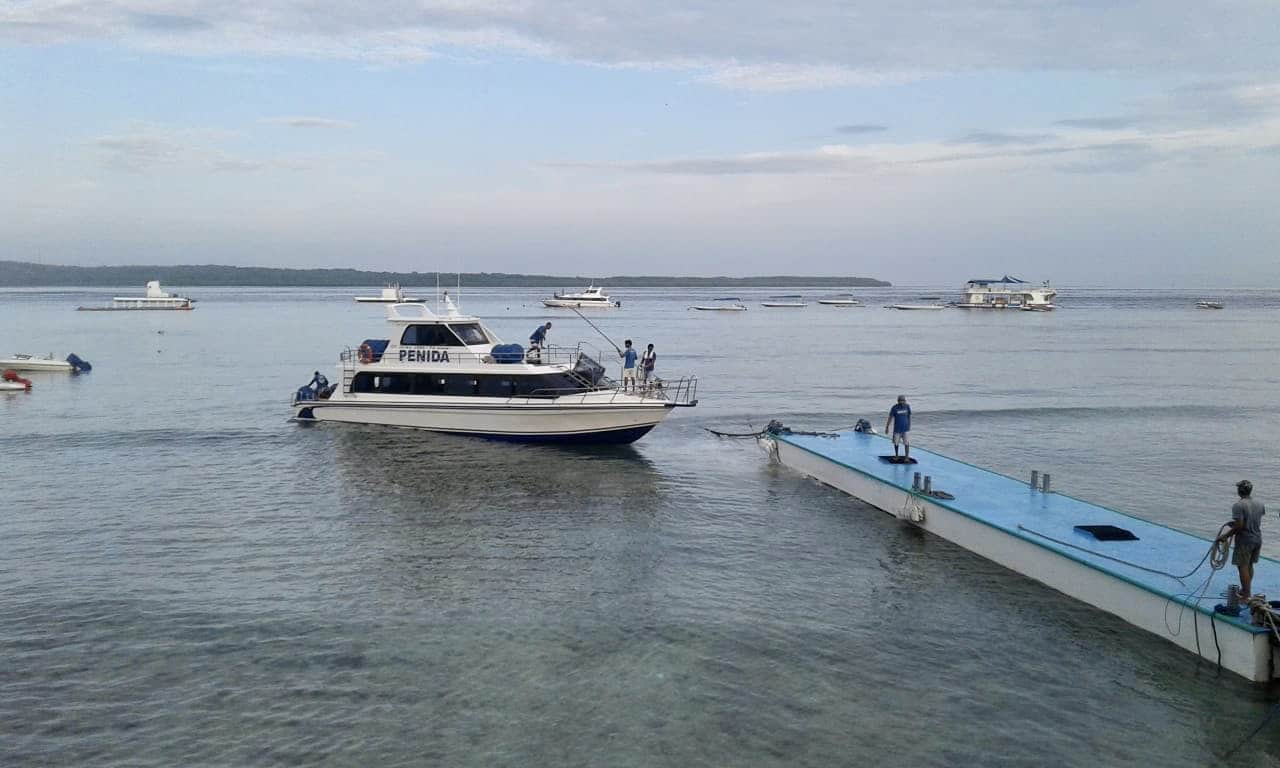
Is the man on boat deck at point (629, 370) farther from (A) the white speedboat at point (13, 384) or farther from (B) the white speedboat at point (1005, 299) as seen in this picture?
(B) the white speedboat at point (1005, 299)

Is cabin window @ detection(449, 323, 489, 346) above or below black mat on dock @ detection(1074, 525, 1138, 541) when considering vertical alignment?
above

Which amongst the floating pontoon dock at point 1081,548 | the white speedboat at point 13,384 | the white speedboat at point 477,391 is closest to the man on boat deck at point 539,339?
the white speedboat at point 477,391

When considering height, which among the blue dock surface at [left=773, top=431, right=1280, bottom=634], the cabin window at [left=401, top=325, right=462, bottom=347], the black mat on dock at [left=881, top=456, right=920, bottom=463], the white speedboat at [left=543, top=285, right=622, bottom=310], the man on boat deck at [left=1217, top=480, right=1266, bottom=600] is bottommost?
the blue dock surface at [left=773, top=431, right=1280, bottom=634]

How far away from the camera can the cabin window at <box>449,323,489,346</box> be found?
30406 millimetres

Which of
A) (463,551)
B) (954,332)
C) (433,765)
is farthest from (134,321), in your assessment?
(433,765)

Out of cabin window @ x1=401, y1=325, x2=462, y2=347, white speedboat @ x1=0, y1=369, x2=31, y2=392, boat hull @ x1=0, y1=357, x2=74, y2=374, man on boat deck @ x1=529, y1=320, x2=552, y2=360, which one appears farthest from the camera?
boat hull @ x1=0, y1=357, x2=74, y2=374

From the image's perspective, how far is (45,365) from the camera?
51500 mm

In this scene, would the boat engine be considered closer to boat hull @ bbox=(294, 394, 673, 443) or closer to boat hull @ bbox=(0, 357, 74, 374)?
boat hull @ bbox=(0, 357, 74, 374)

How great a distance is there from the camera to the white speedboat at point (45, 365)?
50.8 metres

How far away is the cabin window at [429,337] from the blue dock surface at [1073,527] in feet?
39.7

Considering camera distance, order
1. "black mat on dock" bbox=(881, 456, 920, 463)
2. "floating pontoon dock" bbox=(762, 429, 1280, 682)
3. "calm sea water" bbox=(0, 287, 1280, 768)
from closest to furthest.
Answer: "calm sea water" bbox=(0, 287, 1280, 768) < "floating pontoon dock" bbox=(762, 429, 1280, 682) < "black mat on dock" bbox=(881, 456, 920, 463)

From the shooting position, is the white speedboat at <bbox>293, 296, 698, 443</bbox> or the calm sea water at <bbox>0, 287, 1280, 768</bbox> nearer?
the calm sea water at <bbox>0, 287, 1280, 768</bbox>

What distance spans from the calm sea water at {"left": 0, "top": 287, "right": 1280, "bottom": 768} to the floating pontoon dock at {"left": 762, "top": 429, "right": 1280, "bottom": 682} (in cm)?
40

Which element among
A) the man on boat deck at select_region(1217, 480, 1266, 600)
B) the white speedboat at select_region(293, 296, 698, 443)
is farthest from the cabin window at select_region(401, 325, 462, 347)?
the man on boat deck at select_region(1217, 480, 1266, 600)
